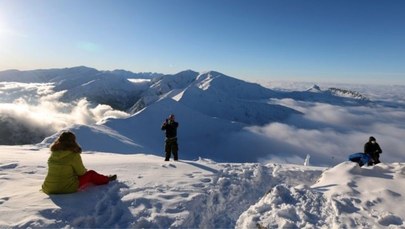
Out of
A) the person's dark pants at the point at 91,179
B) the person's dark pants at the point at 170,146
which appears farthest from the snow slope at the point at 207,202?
the person's dark pants at the point at 170,146

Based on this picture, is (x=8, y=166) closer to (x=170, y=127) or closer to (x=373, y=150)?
(x=170, y=127)

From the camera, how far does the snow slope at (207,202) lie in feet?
24.2

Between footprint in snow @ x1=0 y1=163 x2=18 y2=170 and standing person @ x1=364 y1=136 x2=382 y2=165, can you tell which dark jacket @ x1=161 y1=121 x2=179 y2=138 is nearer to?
footprint in snow @ x1=0 y1=163 x2=18 y2=170

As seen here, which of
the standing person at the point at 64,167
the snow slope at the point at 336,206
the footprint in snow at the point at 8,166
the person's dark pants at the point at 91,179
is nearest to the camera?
the snow slope at the point at 336,206

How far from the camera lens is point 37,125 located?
190m

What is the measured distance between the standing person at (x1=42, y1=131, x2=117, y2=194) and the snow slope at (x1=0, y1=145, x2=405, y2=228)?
236mm

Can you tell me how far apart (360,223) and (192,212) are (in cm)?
383

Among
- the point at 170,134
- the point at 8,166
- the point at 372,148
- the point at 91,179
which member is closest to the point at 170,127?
the point at 170,134

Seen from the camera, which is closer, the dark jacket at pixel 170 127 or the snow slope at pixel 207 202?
the snow slope at pixel 207 202

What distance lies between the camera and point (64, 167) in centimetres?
847

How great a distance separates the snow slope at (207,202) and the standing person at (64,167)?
24 cm

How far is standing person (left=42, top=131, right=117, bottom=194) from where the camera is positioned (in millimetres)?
8453

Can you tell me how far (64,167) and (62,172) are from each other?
6.4 inches

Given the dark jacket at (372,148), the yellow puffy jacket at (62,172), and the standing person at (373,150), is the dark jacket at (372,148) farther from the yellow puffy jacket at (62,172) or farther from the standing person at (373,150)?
the yellow puffy jacket at (62,172)
